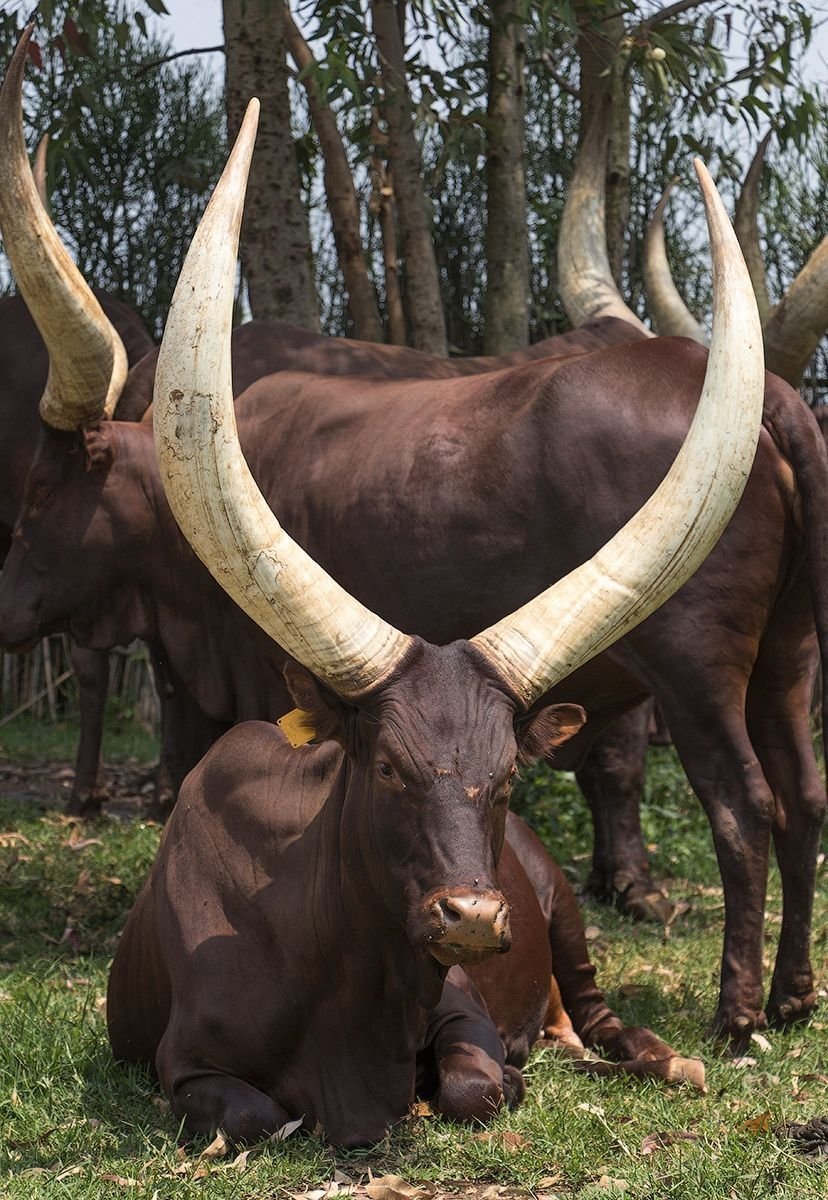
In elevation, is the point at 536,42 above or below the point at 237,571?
above

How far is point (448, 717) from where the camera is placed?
350cm

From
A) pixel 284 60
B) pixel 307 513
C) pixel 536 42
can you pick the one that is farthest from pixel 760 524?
pixel 536 42

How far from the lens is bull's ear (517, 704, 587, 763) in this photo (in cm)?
372

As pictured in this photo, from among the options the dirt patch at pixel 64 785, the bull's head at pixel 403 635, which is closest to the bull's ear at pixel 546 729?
the bull's head at pixel 403 635

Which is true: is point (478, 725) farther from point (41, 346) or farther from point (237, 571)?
point (41, 346)

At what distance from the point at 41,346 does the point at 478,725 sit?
5.14 metres

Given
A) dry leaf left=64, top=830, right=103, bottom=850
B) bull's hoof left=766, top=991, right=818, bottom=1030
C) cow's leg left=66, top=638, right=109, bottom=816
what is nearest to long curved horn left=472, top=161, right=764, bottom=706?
bull's hoof left=766, top=991, right=818, bottom=1030

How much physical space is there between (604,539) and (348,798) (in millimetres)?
1512

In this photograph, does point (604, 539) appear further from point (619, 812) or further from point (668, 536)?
point (619, 812)

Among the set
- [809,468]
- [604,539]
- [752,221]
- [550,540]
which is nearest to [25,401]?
[752,221]

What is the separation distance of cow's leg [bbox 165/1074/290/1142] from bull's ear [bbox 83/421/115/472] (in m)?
2.90

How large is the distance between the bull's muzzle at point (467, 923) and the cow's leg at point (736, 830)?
1.68m

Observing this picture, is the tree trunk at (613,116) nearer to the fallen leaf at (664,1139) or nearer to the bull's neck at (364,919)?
the bull's neck at (364,919)

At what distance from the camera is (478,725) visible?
3.50 meters
